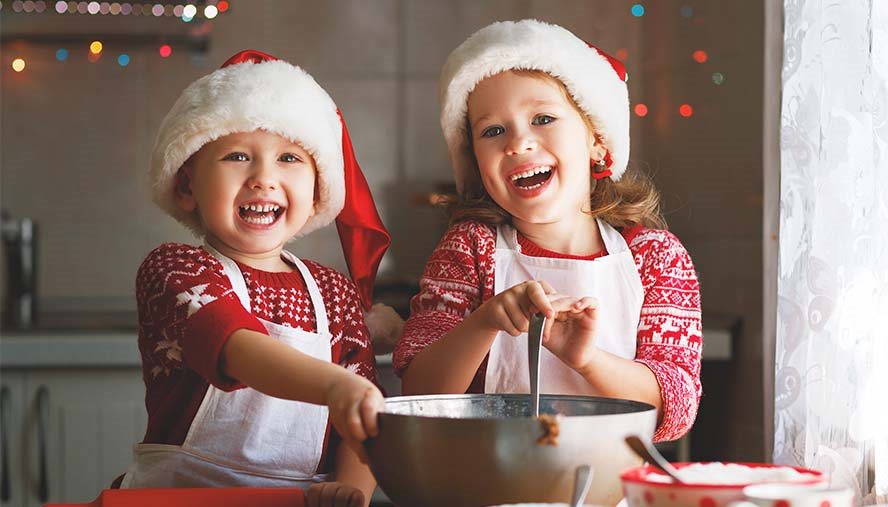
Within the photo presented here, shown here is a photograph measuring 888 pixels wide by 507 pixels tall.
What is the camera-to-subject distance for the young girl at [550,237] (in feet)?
4.12

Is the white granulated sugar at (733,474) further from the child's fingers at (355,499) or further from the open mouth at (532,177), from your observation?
the open mouth at (532,177)

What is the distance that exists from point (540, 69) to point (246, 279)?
441 millimetres

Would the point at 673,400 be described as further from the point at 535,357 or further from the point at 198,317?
the point at 198,317

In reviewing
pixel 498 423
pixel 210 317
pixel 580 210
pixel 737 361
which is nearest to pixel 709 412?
pixel 737 361

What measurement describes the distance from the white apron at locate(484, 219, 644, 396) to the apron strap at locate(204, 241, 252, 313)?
304mm

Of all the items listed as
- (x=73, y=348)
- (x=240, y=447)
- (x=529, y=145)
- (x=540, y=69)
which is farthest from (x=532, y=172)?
(x=73, y=348)

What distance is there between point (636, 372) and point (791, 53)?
47 centimetres

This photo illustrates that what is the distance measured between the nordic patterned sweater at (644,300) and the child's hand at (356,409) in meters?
0.45

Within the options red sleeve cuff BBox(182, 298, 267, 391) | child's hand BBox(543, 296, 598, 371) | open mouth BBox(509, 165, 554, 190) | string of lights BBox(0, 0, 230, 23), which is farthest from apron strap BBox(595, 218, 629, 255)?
string of lights BBox(0, 0, 230, 23)

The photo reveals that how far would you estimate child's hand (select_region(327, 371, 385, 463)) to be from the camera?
0.77 meters

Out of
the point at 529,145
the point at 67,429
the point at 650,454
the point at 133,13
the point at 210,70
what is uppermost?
the point at 133,13

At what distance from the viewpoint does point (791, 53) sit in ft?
4.35

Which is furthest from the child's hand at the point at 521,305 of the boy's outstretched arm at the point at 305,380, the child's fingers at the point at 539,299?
the boy's outstretched arm at the point at 305,380

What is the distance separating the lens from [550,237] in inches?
53.6
